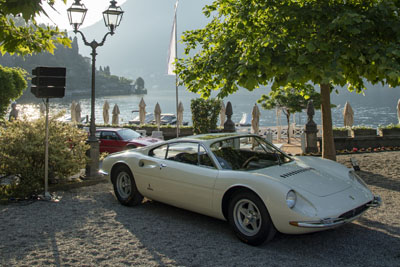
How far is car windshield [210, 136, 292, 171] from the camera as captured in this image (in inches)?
218

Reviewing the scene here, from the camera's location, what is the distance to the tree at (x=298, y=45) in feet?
20.5

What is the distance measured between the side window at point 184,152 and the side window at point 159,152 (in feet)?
0.40

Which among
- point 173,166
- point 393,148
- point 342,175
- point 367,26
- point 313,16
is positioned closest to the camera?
point 342,175

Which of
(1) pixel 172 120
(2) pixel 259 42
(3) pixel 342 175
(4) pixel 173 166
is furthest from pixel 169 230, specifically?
(1) pixel 172 120

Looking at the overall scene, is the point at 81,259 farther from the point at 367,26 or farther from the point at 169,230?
the point at 367,26

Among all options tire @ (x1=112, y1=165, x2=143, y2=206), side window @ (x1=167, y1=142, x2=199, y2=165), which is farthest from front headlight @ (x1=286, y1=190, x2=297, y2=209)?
tire @ (x1=112, y1=165, x2=143, y2=206)

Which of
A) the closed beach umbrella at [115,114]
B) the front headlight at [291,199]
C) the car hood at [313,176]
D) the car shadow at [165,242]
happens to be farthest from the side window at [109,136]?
the front headlight at [291,199]

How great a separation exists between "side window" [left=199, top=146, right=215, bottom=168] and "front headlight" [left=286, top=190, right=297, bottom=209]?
1340mm

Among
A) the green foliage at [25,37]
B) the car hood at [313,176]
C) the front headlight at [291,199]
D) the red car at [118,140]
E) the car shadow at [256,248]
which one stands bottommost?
the car shadow at [256,248]

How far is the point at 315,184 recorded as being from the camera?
4.95 m

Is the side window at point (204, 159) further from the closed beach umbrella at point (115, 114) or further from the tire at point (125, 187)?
the closed beach umbrella at point (115, 114)

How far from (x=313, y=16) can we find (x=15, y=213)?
6.71 metres

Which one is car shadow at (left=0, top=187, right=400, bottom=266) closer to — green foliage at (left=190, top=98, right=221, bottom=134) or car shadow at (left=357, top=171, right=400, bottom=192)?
car shadow at (left=357, top=171, right=400, bottom=192)

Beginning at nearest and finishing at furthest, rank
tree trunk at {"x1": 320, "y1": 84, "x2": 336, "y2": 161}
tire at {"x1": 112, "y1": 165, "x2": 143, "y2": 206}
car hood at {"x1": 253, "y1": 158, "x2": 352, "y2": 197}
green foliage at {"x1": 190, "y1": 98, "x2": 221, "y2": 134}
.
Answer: car hood at {"x1": 253, "y1": 158, "x2": 352, "y2": 197} < tire at {"x1": 112, "y1": 165, "x2": 143, "y2": 206} < tree trunk at {"x1": 320, "y1": 84, "x2": 336, "y2": 161} < green foliage at {"x1": 190, "y1": 98, "x2": 221, "y2": 134}
